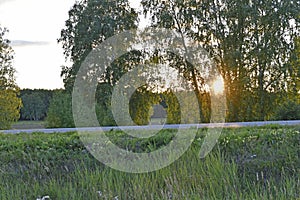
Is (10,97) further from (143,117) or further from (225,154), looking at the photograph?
(225,154)

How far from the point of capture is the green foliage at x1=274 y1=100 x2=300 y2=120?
13.5m

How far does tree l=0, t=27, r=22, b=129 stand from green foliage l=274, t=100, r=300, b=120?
9951mm

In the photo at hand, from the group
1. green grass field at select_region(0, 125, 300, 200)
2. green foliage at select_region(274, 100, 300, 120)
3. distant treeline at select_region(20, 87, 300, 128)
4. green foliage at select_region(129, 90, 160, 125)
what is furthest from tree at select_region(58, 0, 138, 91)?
green grass field at select_region(0, 125, 300, 200)

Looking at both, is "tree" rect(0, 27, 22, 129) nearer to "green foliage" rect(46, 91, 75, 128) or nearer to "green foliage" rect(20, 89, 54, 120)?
"green foliage" rect(46, 91, 75, 128)

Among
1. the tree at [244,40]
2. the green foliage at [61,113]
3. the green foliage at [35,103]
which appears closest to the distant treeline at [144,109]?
the green foliage at [61,113]

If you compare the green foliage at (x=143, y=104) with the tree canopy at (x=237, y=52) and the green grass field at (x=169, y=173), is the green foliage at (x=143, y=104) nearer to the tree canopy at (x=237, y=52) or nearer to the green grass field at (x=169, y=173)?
the tree canopy at (x=237, y=52)

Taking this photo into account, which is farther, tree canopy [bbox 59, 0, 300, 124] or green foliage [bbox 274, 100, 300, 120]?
tree canopy [bbox 59, 0, 300, 124]

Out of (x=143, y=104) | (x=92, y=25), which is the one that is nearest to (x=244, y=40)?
(x=143, y=104)

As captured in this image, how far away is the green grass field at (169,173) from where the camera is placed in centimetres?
434

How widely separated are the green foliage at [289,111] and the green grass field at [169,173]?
7283mm

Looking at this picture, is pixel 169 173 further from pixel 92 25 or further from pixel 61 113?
pixel 92 25

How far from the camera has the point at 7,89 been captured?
58.4 ft

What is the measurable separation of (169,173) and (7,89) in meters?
14.3

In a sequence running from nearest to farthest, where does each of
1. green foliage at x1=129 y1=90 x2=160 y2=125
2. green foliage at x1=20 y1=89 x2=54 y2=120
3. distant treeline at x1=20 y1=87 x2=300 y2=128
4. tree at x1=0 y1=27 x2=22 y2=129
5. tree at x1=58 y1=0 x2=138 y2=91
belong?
distant treeline at x1=20 y1=87 x2=300 y2=128 → green foliage at x1=129 y1=90 x2=160 y2=125 → tree at x1=0 y1=27 x2=22 y2=129 → tree at x1=58 y1=0 x2=138 y2=91 → green foliage at x1=20 y1=89 x2=54 y2=120
